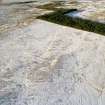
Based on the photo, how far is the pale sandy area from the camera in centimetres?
186

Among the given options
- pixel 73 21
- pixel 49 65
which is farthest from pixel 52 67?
pixel 73 21

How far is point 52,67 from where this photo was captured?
2303 millimetres

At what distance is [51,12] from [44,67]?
189cm

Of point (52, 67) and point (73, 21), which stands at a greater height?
point (52, 67)

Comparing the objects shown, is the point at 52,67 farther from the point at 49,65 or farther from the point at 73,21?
the point at 73,21

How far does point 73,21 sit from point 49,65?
136 centimetres

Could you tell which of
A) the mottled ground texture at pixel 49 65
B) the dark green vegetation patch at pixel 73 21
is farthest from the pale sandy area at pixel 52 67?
the dark green vegetation patch at pixel 73 21

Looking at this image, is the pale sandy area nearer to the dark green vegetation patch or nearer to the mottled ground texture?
the mottled ground texture

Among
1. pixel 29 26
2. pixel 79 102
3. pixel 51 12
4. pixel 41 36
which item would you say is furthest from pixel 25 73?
pixel 51 12

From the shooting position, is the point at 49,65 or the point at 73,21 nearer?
the point at 49,65

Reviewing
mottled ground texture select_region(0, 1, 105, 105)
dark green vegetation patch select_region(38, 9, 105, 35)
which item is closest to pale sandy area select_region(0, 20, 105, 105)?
mottled ground texture select_region(0, 1, 105, 105)

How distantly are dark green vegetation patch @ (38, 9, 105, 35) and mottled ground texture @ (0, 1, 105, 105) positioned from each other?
5.6 inches

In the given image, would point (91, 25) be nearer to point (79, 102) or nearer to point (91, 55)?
point (91, 55)

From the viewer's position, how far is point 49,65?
234 centimetres
